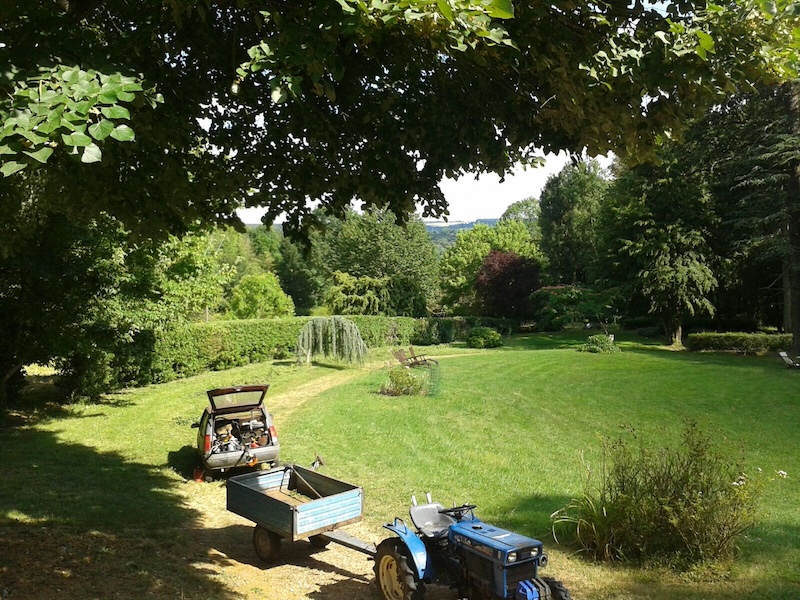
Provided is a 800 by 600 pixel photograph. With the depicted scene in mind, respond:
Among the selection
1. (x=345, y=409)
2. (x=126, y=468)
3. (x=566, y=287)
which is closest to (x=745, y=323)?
(x=566, y=287)

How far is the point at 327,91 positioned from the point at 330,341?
21.9 meters

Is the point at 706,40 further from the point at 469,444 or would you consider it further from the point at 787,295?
the point at 787,295

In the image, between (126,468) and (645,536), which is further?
(126,468)

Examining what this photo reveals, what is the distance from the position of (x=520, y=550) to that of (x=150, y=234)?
4716mm

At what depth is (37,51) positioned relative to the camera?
162 inches

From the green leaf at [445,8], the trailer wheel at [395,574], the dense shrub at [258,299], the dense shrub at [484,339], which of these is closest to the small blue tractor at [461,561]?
the trailer wheel at [395,574]

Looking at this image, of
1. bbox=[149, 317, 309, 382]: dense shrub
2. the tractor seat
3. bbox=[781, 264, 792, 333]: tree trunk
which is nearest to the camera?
the tractor seat

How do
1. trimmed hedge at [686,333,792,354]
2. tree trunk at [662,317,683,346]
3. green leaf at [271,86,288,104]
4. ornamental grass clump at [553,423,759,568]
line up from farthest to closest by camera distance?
1. tree trunk at [662,317,683,346]
2. trimmed hedge at [686,333,792,354]
3. ornamental grass clump at [553,423,759,568]
4. green leaf at [271,86,288,104]

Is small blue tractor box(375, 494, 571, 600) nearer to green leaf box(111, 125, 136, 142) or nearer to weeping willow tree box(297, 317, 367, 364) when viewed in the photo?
green leaf box(111, 125, 136, 142)

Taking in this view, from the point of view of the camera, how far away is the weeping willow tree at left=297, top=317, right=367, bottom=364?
25.8m

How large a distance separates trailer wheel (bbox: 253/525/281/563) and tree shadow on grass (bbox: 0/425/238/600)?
699 mm

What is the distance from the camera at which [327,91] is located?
440 centimetres

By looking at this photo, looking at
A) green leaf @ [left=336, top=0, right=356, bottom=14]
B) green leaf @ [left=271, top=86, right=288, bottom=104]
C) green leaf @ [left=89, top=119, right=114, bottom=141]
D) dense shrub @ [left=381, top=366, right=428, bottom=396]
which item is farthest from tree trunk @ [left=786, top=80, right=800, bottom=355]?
green leaf @ [left=89, top=119, right=114, bottom=141]

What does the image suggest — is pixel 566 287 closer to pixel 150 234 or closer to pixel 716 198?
pixel 716 198
